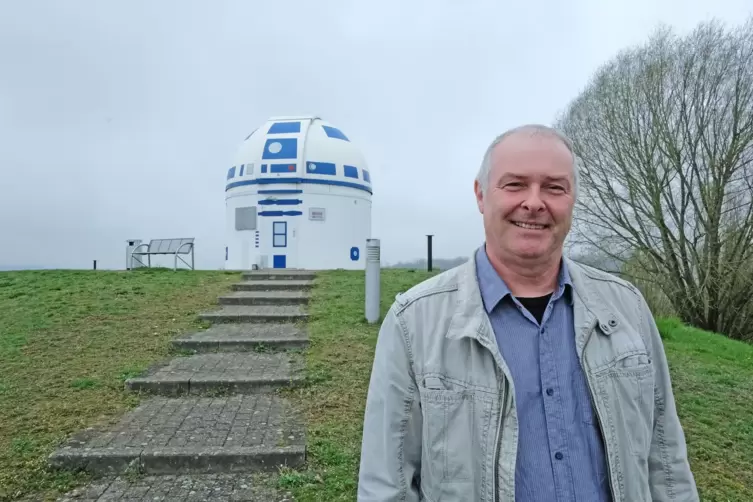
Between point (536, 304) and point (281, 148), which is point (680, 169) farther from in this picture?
point (536, 304)

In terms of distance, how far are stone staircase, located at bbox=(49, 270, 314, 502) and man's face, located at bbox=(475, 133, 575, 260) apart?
8.71ft

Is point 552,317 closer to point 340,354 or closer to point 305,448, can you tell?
point 305,448

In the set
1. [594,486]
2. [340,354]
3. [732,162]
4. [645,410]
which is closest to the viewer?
[594,486]

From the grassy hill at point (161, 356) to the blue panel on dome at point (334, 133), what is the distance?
42.0 ft

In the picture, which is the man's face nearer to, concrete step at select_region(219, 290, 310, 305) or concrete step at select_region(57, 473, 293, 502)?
concrete step at select_region(57, 473, 293, 502)

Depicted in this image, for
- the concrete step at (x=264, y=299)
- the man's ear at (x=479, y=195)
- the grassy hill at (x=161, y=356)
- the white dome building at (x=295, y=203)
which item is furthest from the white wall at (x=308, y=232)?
the man's ear at (x=479, y=195)

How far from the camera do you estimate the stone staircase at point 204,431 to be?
384cm

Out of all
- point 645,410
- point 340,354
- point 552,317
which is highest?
point 552,317

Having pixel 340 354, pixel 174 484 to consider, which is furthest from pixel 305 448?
pixel 340 354

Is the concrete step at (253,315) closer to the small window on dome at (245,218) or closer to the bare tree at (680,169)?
the bare tree at (680,169)

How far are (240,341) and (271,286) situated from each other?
4.50 m

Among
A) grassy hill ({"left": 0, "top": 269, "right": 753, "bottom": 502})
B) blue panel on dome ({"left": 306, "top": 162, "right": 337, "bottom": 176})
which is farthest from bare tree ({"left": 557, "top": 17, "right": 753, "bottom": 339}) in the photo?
blue panel on dome ({"left": 306, "top": 162, "right": 337, "bottom": 176})

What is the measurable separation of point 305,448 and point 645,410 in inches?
113

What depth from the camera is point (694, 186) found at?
1641cm
